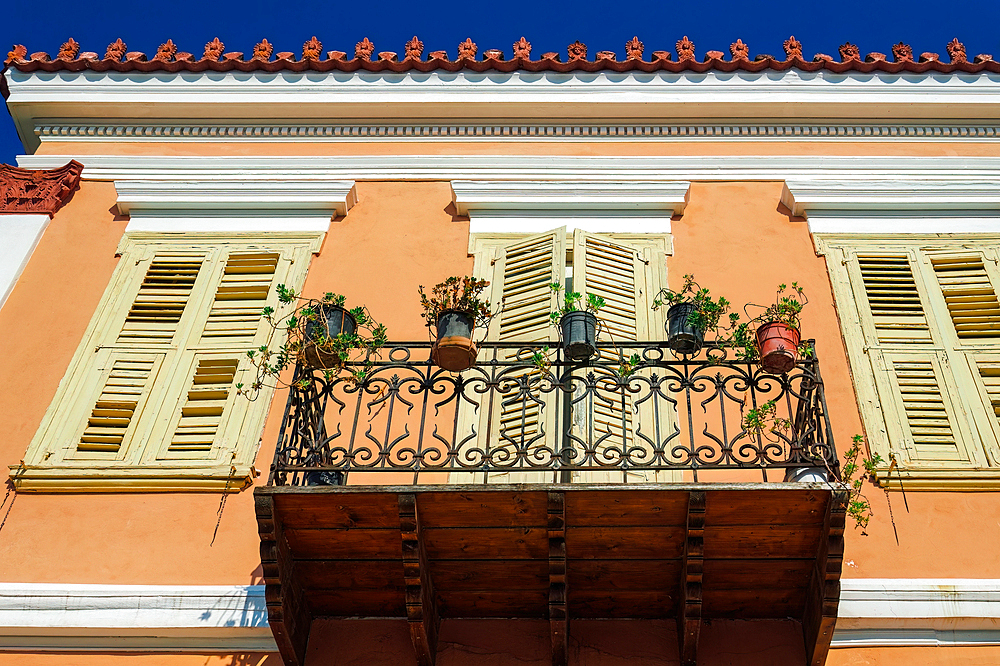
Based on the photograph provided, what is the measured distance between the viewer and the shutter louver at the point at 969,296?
721 centimetres

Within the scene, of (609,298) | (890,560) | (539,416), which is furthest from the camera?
(609,298)

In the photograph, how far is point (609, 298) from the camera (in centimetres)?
742

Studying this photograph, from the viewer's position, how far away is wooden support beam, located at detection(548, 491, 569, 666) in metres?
5.31

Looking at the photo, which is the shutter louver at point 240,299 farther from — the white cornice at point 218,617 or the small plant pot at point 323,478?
the white cornice at point 218,617

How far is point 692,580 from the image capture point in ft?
17.7

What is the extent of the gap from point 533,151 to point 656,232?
1396mm

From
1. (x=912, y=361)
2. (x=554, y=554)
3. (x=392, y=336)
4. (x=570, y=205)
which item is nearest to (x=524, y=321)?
(x=392, y=336)

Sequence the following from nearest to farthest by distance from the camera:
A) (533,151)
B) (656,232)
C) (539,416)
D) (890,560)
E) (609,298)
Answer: (890,560) → (539,416) → (609,298) → (656,232) → (533,151)

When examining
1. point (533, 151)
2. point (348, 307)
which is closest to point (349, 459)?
point (348, 307)

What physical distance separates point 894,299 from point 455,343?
130 inches

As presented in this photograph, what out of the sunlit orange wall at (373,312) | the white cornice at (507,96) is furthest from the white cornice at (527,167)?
the white cornice at (507,96)

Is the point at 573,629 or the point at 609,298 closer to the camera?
the point at 573,629

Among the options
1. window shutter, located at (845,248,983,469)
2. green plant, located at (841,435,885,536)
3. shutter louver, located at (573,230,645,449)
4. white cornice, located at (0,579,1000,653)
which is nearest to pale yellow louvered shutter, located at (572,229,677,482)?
shutter louver, located at (573,230,645,449)

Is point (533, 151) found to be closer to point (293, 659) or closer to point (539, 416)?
point (539, 416)
